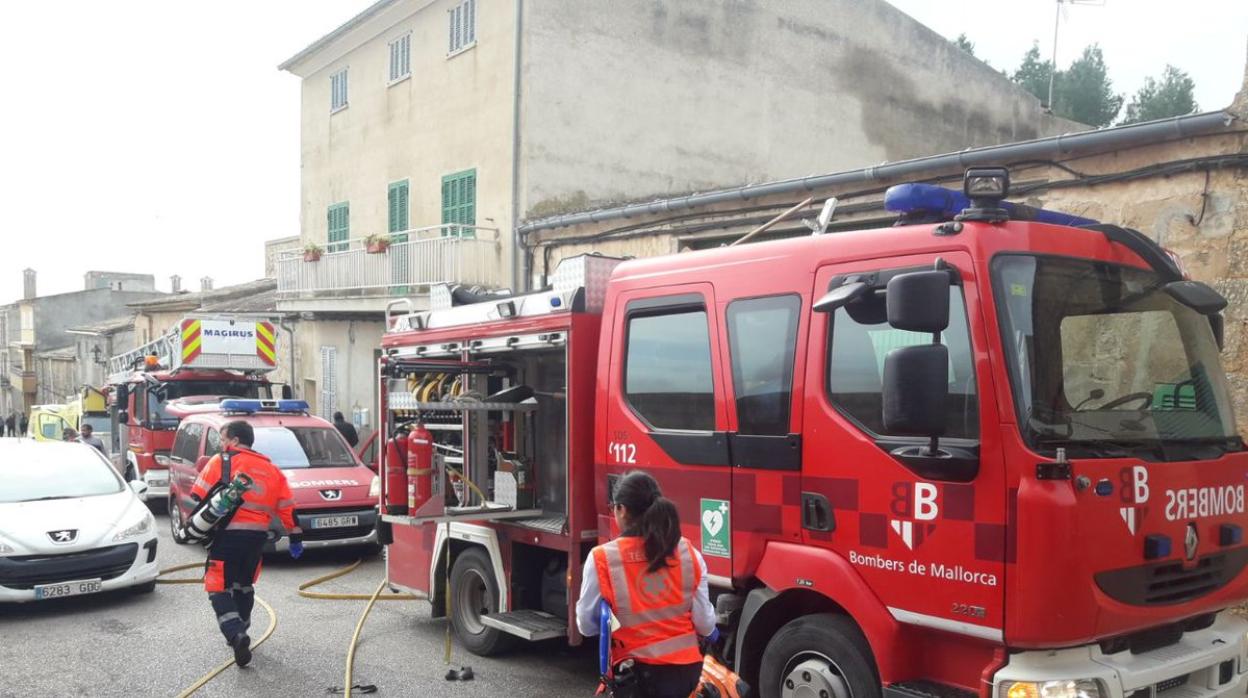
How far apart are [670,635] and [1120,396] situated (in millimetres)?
2168

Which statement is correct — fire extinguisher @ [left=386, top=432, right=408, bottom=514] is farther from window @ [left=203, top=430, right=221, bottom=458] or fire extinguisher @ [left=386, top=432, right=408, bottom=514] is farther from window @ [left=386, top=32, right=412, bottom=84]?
window @ [left=386, top=32, right=412, bottom=84]

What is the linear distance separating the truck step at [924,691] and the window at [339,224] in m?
19.5

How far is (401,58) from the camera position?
20.0 m

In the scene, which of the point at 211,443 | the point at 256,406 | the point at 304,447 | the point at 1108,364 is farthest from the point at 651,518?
the point at 256,406

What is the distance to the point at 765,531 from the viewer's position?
16.1 ft

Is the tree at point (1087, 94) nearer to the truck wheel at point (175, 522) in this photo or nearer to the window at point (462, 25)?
the window at point (462, 25)

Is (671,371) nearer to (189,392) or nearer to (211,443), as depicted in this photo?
(211,443)

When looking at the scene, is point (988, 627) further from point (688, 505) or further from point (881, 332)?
point (688, 505)

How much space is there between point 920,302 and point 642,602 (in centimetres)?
160

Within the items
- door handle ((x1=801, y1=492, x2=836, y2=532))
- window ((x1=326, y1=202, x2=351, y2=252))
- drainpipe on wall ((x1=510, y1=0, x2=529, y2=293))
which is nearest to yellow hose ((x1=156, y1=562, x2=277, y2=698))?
door handle ((x1=801, y1=492, x2=836, y2=532))

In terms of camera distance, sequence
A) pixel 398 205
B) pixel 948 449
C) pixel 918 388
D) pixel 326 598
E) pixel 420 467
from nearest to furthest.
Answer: pixel 918 388 < pixel 948 449 < pixel 420 467 < pixel 326 598 < pixel 398 205

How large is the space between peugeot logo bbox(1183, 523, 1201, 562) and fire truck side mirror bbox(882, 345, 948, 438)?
1.25 m

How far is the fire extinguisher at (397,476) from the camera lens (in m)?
7.48

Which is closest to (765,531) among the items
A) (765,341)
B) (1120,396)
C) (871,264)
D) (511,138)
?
(765,341)
